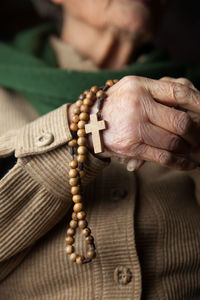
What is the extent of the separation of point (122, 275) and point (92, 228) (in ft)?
0.36

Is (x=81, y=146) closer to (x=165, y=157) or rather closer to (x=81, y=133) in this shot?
(x=81, y=133)

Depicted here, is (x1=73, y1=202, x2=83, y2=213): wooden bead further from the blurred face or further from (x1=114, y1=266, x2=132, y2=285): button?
the blurred face

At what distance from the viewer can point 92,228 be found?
0.62m

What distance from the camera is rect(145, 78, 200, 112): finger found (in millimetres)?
498

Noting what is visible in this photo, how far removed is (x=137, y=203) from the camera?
2.19 feet

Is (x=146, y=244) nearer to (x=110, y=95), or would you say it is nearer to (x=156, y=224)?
(x=156, y=224)

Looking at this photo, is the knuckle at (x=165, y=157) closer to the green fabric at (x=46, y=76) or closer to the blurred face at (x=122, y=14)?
the green fabric at (x=46, y=76)

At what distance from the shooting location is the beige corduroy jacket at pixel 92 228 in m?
0.55

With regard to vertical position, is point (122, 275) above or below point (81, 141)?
below

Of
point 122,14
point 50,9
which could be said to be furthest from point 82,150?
point 50,9

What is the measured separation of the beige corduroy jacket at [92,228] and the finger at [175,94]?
0.51 ft

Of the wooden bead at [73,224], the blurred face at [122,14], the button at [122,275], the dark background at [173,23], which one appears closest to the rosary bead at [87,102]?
the wooden bead at [73,224]

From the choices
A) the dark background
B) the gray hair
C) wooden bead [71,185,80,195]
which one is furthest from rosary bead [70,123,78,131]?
the dark background

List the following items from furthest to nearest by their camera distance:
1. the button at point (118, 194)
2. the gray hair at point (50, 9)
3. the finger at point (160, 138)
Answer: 1. the gray hair at point (50, 9)
2. the button at point (118, 194)
3. the finger at point (160, 138)
